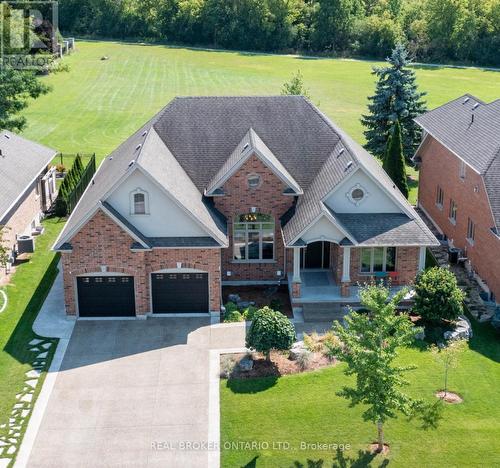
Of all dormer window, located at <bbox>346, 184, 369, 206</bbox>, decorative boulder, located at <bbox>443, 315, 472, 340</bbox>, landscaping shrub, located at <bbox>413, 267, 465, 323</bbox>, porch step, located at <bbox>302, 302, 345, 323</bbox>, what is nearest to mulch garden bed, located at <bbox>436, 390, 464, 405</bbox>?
decorative boulder, located at <bbox>443, 315, 472, 340</bbox>

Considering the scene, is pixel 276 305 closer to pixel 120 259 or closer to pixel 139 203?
pixel 120 259

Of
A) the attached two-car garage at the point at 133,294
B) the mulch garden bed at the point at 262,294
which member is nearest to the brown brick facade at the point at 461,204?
the mulch garden bed at the point at 262,294

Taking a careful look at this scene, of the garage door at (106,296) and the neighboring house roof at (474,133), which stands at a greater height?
the neighboring house roof at (474,133)

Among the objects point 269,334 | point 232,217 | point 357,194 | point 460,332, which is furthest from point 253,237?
point 460,332

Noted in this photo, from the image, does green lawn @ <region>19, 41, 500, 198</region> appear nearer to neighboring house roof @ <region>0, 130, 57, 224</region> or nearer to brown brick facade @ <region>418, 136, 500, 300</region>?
neighboring house roof @ <region>0, 130, 57, 224</region>

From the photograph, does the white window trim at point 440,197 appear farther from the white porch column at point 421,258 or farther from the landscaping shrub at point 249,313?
the landscaping shrub at point 249,313

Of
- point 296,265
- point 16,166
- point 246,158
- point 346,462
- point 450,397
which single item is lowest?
point 346,462

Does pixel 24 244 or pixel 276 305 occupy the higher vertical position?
pixel 24 244
